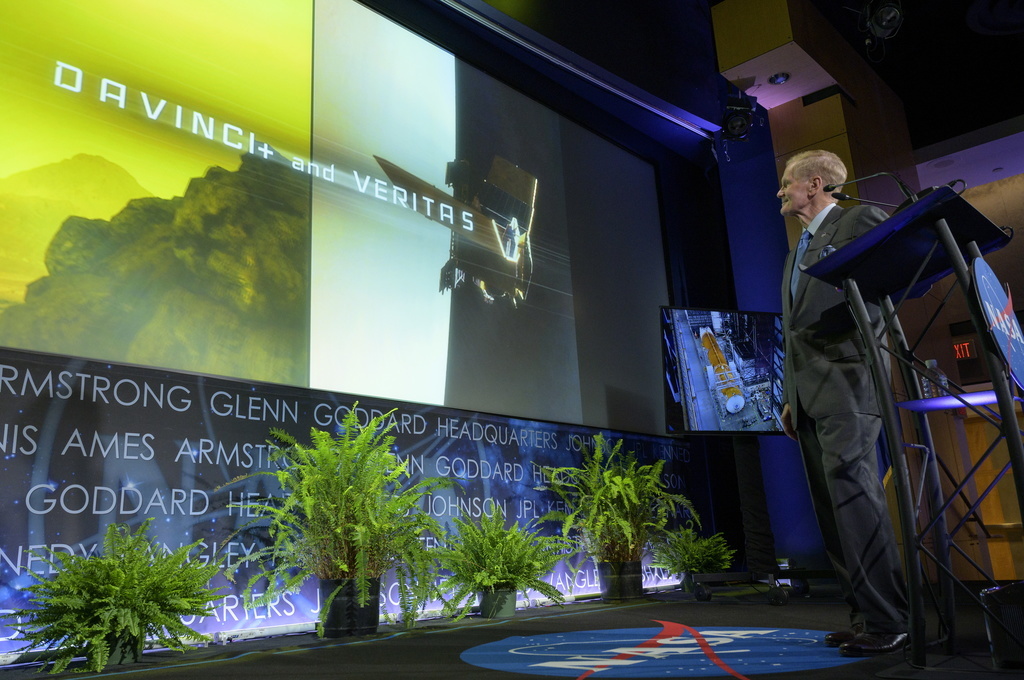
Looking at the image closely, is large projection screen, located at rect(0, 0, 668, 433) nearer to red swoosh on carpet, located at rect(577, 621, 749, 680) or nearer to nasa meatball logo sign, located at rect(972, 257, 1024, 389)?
red swoosh on carpet, located at rect(577, 621, 749, 680)

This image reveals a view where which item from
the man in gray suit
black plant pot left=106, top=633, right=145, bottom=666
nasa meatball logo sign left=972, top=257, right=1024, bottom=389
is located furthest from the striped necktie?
black plant pot left=106, top=633, right=145, bottom=666

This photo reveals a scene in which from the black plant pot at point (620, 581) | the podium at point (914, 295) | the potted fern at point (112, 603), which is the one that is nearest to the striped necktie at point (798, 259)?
the podium at point (914, 295)

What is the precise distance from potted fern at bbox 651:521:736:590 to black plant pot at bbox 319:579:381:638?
7.74 feet

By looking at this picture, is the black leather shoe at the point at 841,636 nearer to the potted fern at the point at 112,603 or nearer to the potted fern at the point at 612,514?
the potted fern at the point at 112,603

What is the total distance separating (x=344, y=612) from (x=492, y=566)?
0.83 metres

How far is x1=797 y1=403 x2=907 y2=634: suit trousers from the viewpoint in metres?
1.91

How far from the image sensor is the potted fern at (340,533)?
2.85 meters

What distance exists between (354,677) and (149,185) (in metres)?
2.17

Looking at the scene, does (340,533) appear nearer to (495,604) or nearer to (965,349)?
(495,604)

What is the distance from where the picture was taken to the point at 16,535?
2.38 metres

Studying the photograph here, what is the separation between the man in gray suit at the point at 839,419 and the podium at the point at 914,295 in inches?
4.7

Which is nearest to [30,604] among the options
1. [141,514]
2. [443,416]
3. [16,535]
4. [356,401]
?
[16,535]

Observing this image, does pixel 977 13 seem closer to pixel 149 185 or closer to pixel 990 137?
pixel 990 137

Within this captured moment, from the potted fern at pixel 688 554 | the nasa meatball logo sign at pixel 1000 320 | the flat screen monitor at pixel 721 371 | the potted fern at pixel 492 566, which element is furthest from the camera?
the potted fern at pixel 688 554
